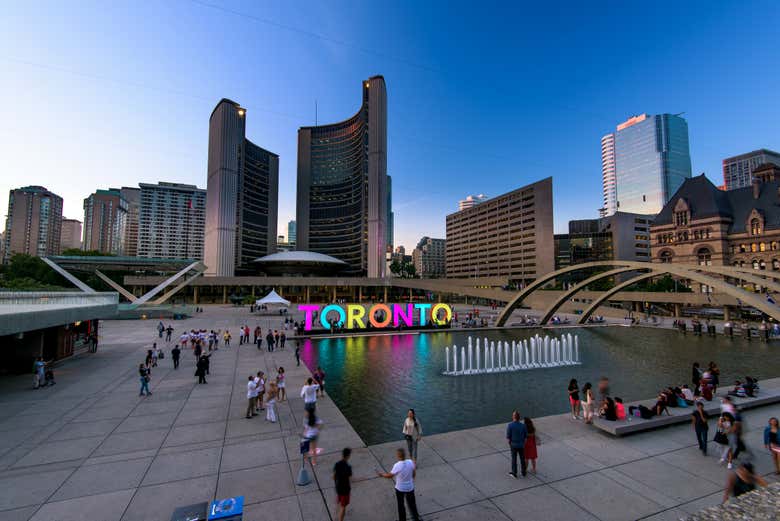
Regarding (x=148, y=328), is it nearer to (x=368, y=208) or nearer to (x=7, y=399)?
(x=7, y=399)

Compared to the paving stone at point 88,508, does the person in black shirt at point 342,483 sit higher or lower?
higher

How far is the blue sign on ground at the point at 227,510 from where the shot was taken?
4.85 meters

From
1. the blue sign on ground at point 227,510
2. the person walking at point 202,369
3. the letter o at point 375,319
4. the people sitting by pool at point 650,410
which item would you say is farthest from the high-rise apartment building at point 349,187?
the blue sign on ground at point 227,510

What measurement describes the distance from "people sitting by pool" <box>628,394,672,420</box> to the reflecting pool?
2479 millimetres

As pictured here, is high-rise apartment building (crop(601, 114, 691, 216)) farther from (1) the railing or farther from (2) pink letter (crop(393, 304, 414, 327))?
(1) the railing

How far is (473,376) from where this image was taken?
61.5 ft

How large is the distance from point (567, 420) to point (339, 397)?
28.4 ft

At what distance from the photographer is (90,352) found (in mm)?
23156

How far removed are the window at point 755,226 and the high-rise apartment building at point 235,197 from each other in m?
129

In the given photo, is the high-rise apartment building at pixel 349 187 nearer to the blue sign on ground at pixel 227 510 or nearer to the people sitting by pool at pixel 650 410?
the people sitting by pool at pixel 650 410

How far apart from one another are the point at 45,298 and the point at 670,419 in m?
31.1

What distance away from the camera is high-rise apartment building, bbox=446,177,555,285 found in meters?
112

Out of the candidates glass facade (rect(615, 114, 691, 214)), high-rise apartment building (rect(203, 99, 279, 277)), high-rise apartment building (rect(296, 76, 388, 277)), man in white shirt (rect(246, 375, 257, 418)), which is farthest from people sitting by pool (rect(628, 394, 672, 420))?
glass facade (rect(615, 114, 691, 214))

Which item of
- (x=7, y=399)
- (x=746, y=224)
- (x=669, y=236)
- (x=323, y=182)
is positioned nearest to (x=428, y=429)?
(x=7, y=399)
